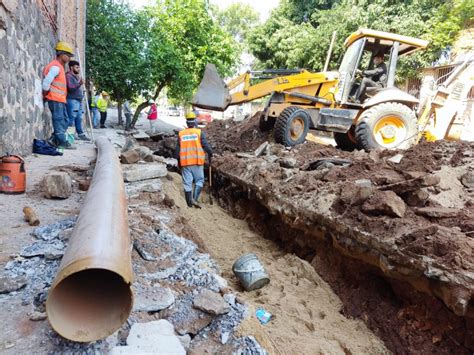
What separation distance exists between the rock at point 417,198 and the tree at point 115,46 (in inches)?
478

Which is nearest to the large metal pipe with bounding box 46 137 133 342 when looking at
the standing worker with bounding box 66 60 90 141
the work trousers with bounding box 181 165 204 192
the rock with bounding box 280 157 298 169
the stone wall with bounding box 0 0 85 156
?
the stone wall with bounding box 0 0 85 156

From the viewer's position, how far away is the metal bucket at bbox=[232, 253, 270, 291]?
141 inches

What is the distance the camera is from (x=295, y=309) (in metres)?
3.29

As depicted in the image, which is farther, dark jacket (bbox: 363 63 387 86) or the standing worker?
dark jacket (bbox: 363 63 387 86)

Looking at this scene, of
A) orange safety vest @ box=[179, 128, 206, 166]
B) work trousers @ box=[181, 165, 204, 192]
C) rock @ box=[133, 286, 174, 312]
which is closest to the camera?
rock @ box=[133, 286, 174, 312]

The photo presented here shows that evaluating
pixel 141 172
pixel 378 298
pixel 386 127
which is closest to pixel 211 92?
pixel 141 172

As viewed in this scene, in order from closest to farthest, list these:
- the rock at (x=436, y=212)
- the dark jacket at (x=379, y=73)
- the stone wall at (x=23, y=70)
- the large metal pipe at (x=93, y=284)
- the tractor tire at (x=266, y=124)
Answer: the large metal pipe at (x=93, y=284)
the rock at (x=436, y=212)
the stone wall at (x=23, y=70)
the dark jacket at (x=379, y=73)
the tractor tire at (x=266, y=124)

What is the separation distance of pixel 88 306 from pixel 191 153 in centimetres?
476

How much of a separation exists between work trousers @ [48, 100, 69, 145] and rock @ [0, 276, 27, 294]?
4556mm

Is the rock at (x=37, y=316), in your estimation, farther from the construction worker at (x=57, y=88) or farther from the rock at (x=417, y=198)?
the construction worker at (x=57, y=88)

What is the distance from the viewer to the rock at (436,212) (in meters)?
3.12

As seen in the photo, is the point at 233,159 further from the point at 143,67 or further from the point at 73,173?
the point at 143,67

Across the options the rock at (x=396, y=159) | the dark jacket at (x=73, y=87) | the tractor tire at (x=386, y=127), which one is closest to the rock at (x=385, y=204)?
the rock at (x=396, y=159)

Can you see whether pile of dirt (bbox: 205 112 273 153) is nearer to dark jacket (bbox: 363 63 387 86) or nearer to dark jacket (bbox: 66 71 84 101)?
dark jacket (bbox: 363 63 387 86)
